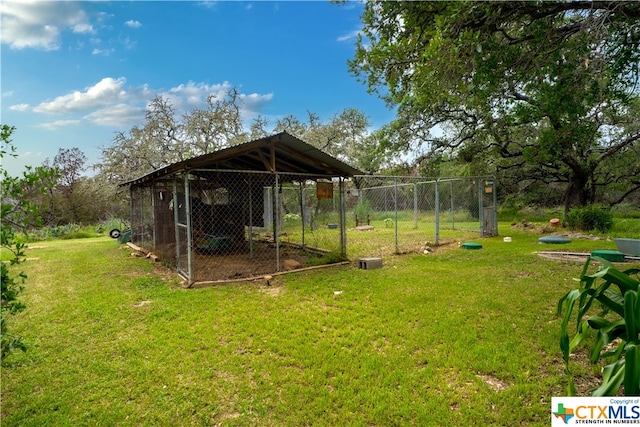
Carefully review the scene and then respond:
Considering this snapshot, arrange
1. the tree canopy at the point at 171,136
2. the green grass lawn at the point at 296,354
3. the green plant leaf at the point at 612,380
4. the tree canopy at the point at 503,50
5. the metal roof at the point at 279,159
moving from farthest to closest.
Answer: the tree canopy at the point at 171,136, the metal roof at the point at 279,159, the tree canopy at the point at 503,50, the green grass lawn at the point at 296,354, the green plant leaf at the point at 612,380

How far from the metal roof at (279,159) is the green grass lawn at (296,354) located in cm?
228

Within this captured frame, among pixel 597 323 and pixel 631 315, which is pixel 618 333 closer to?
pixel 597 323

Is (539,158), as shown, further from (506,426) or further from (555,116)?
(506,426)

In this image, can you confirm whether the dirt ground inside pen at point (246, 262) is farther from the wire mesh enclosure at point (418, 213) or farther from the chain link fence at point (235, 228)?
the wire mesh enclosure at point (418, 213)

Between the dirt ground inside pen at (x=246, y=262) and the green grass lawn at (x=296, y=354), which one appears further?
the dirt ground inside pen at (x=246, y=262)

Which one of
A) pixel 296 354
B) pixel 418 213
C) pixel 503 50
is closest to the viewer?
pixel 296 354

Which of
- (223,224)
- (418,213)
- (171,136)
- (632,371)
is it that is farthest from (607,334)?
(171,136)

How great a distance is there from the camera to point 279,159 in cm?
807

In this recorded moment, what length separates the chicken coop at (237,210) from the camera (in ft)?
21.8

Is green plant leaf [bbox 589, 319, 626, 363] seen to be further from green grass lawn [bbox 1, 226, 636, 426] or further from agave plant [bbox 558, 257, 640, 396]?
green grass lawn [bbox 1, 226, 636, 426]

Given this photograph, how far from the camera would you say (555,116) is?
252 inches

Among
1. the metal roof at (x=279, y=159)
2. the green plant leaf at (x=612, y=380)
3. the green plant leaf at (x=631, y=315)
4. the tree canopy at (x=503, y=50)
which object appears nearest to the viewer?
the green plant leaf at (x=612, y=380)

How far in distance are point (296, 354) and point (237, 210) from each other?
6440 mm

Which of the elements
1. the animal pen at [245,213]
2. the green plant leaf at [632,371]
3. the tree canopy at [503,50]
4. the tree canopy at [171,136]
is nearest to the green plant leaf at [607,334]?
the green plant leaf at [632,371]
